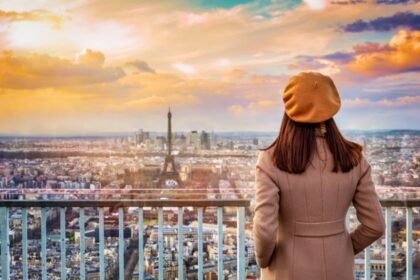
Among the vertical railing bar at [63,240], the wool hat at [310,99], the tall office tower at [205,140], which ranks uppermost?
the wool hat at [310,99]

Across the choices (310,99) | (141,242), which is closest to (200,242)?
(141,242)

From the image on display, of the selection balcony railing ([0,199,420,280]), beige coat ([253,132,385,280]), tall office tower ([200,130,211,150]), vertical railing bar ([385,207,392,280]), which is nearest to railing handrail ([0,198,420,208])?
balcony railing ([0,199,420,280])

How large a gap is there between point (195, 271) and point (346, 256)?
155 cm

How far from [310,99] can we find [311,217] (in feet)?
1.20

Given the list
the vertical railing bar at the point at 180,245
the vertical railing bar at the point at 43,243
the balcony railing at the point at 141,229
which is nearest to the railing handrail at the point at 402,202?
the balcony railing at the point at 141,229

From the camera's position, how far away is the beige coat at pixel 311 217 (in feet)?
4.35

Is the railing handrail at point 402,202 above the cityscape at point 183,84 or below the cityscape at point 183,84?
below

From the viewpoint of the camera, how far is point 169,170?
3.23 meters

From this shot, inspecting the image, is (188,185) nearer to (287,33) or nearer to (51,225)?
(51,225)

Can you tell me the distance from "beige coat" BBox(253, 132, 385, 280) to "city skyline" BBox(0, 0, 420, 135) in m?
2.10

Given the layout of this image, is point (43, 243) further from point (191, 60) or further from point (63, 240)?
point (191, 60)

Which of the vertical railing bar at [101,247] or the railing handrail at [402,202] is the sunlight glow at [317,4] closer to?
the railing handrail at [402,202]

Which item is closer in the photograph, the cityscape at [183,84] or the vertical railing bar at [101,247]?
the vertical railing bar at [101,247]

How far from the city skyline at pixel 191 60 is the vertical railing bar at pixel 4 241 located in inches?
38.6
